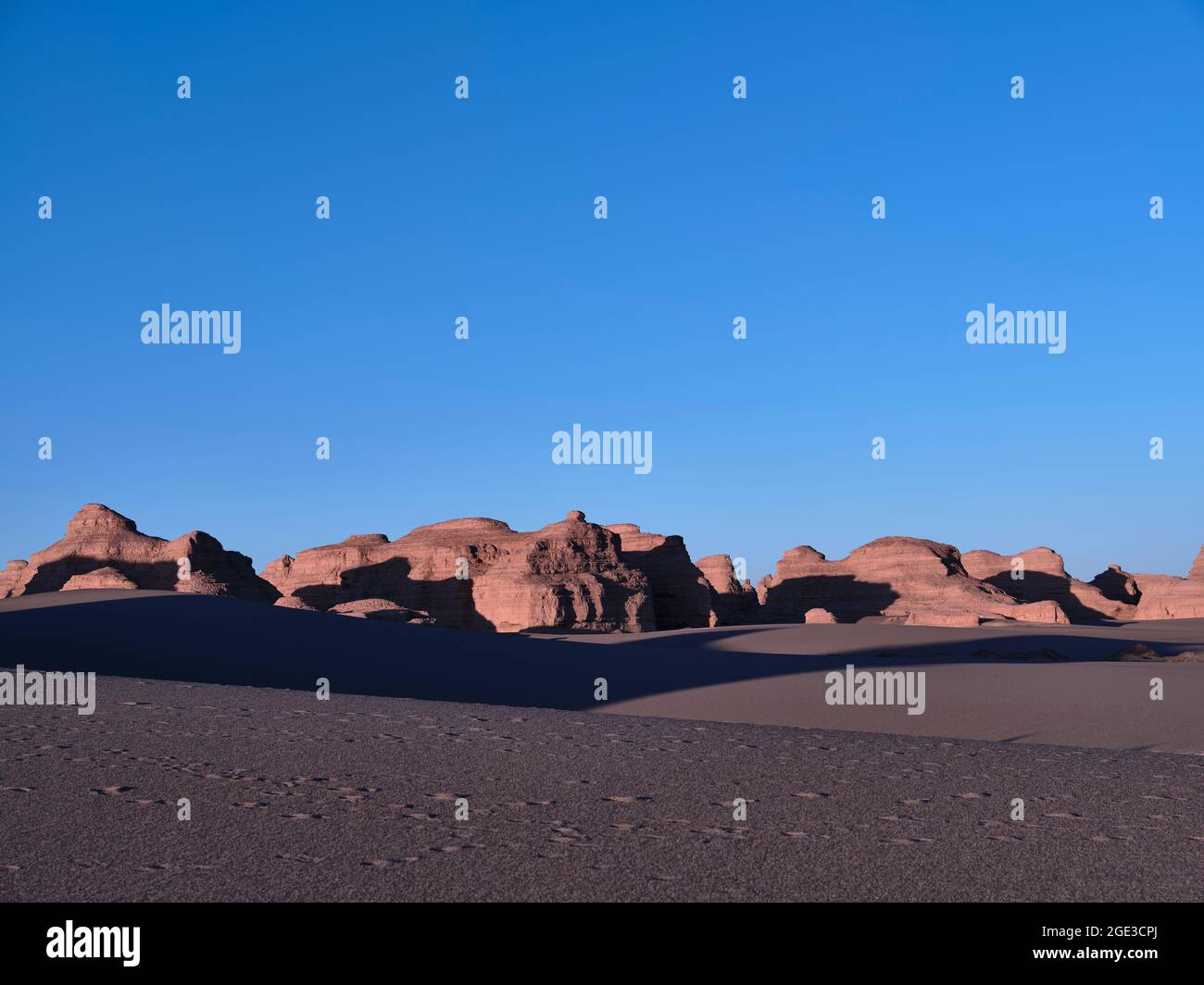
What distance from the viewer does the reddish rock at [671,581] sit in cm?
7019

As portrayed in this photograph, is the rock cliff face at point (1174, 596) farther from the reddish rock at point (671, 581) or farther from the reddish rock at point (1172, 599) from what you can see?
the reddish rock at point (671, 581)

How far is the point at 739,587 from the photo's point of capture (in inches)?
3718

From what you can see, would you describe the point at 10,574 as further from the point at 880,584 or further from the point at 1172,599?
the point at 1172,599

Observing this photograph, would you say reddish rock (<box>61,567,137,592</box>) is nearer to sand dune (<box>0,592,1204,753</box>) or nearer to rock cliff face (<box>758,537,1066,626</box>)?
sand dune (<box>0,592,1204,753</box>)

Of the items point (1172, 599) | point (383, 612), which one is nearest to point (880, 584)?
point (1172, 599)

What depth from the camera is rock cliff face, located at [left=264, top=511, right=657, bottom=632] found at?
57375mm

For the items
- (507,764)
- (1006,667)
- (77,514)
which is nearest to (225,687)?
(507,764)

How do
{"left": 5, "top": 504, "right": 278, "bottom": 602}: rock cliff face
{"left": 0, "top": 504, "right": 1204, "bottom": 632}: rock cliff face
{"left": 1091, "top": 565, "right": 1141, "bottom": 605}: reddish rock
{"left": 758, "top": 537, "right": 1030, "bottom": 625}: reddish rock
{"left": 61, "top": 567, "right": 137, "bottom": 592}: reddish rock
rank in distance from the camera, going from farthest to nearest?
{"left": 1091, "top": 565, "right": 1141, "bottom": 605}: reddish rock
{"left": 758, "top": 537, "right": 1030, "bottom": 625}: reddish rock
{"left": 5, "top": 504, "right": 278, "bottom": 602}: rock cliff face
{"left": 0, "top": 504, "right": 1204, "bottom": 632}: rock cliff face
{"left": 61, "top": 567, "right": 137, "bottom": 592}: reddish rock

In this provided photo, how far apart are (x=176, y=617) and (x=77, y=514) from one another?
183 ft

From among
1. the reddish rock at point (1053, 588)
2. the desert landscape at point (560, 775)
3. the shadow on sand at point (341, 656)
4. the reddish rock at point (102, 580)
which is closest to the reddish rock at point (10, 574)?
the reddish rock at point (102, 580)

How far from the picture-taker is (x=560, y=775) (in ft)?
26.4

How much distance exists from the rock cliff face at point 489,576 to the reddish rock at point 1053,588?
40258mm

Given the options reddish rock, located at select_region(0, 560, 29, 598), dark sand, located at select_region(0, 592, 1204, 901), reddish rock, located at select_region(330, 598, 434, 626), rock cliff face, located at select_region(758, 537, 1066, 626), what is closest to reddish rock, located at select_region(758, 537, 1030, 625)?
rock cliff face, located at select_region(758, 537, 1066, 626)

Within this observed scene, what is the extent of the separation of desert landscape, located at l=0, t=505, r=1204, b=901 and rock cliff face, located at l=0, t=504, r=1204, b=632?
26.9 metres
